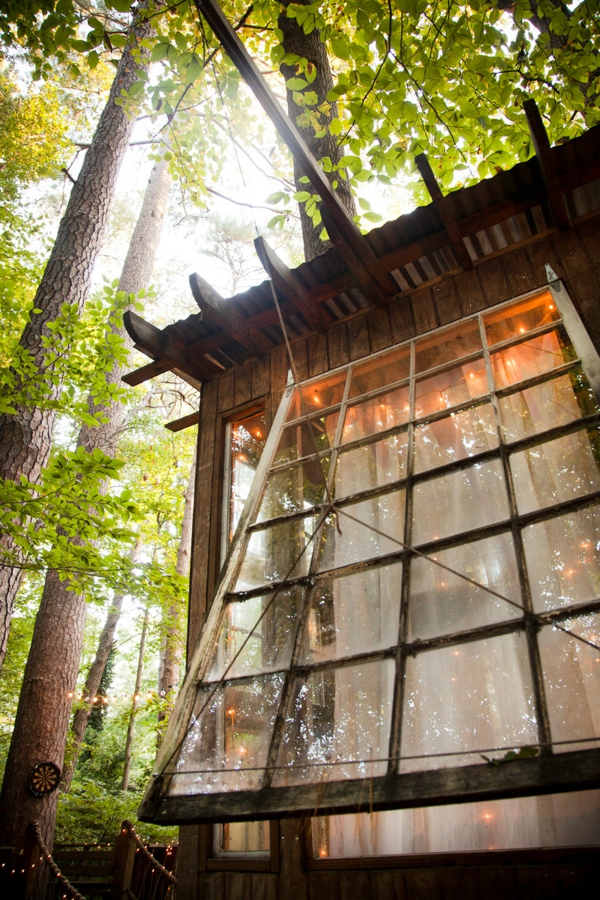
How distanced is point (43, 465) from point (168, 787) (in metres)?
4.44

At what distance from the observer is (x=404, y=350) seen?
11.7 feet

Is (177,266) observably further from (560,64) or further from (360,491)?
(360,491)

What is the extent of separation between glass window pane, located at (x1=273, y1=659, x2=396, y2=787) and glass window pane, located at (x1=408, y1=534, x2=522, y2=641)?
24 cm

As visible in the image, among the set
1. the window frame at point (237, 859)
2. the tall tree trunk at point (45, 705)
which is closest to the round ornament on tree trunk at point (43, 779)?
the tall tree trunk at point (45, 705)

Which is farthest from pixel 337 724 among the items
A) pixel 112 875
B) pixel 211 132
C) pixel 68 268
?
pixel 68 268

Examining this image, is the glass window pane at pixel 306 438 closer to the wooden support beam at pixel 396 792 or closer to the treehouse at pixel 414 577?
the treehouse at pixel 414 577

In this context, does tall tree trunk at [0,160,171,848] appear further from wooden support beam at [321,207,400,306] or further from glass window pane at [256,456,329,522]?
wooden support beam at [321,207,400,306]

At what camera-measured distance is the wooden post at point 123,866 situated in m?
5.55

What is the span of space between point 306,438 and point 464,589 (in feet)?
5.02

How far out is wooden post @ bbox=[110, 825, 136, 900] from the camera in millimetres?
5551

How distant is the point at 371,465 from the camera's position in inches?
118

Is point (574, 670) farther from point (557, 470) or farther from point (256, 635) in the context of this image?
point (256, 635)

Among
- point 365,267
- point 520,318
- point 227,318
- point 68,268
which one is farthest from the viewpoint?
point 68,268

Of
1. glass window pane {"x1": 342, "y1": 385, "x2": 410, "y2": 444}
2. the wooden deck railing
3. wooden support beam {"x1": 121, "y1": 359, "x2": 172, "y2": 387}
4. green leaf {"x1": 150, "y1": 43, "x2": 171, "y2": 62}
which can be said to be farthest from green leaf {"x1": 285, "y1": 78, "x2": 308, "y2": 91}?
the wooden deck railing
